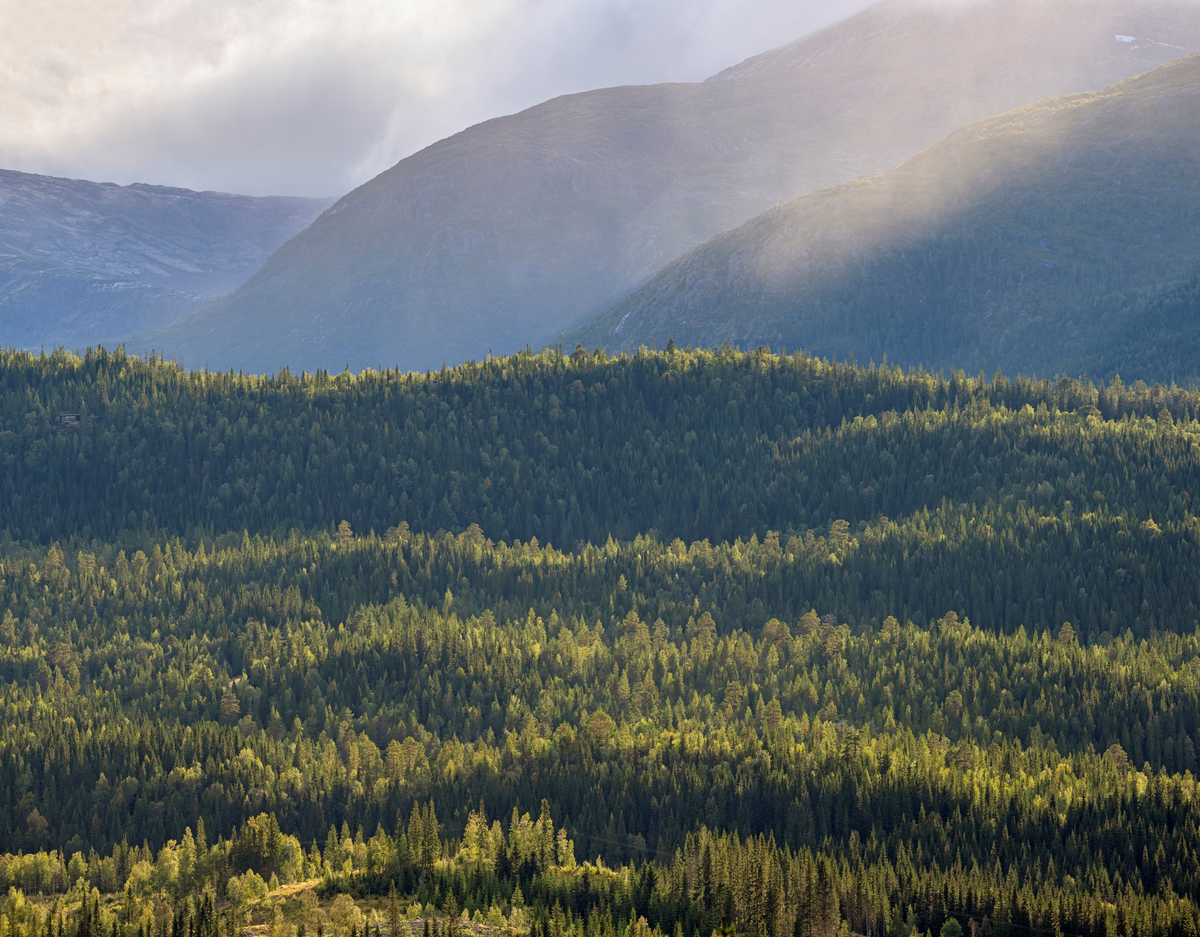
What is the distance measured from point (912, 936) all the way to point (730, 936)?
4575 inches

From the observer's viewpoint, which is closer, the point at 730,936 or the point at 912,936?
the point at 730,936

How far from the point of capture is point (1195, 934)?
19975 centimetres

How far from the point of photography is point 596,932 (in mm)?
199750

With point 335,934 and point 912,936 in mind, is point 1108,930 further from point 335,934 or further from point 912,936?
point 335,934

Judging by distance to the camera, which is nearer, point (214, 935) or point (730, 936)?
point (730, 936)

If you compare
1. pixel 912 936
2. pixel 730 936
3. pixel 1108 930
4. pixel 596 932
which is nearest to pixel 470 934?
pixel 596 932

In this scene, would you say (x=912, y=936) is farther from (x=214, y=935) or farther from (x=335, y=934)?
(x=214, y=935)

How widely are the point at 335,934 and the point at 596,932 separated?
3434 centimetres

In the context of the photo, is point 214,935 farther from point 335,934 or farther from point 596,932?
point 596,932

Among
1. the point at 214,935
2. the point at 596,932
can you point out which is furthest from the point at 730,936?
the point at 214,935

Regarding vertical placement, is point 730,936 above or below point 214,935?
above

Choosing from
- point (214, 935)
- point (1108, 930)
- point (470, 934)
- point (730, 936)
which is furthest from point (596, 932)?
point (730, 936)

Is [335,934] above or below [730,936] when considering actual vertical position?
below

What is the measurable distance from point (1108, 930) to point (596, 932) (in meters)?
68.1
